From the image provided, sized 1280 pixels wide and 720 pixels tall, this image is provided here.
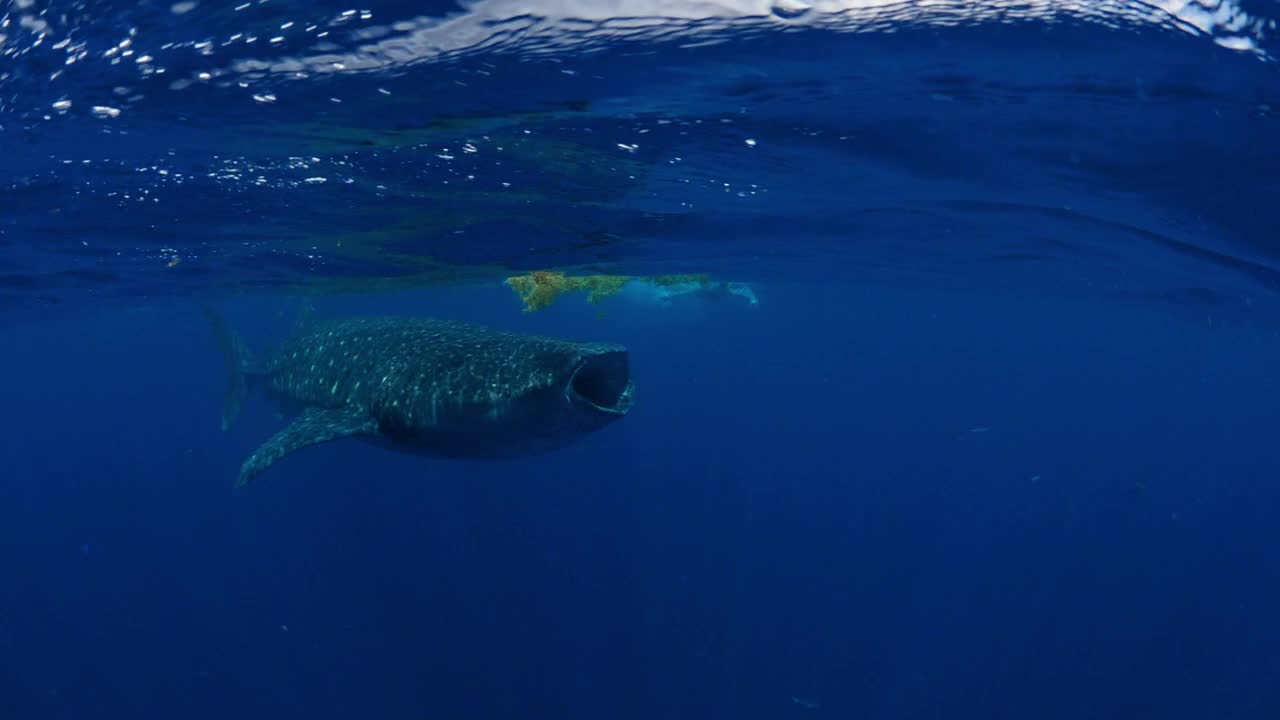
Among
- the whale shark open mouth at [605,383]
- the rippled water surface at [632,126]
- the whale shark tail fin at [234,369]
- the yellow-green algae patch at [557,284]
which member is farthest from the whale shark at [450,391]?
the yellow-green algae patch at [557,284]

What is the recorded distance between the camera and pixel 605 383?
7770mm

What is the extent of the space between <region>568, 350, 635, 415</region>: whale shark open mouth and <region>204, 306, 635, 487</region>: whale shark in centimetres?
1

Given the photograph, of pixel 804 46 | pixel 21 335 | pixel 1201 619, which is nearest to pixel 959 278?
pixel 1201 619

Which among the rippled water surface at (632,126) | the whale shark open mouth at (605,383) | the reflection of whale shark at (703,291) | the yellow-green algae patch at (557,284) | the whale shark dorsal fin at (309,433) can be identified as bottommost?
the reflection of whale shark at (703,291)

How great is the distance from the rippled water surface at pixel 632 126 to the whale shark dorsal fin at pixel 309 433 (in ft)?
12.2

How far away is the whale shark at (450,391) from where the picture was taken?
24.5 feet

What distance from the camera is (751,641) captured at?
81.8 ft

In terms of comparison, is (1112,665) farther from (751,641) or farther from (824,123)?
(824,123)

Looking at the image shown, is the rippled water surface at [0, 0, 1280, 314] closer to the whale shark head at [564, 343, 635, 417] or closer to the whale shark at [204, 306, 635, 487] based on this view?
the whale shark at [204, 306, 635, 487]

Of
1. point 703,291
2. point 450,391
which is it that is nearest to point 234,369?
point 450,391

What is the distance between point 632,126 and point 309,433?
5.59 m

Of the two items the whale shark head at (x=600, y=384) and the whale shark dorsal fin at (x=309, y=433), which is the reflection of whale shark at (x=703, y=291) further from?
the whale shark head at (x=600, y=384)

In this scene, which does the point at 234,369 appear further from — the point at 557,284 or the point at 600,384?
the point at 600,384

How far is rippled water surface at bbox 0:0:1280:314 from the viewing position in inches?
252
